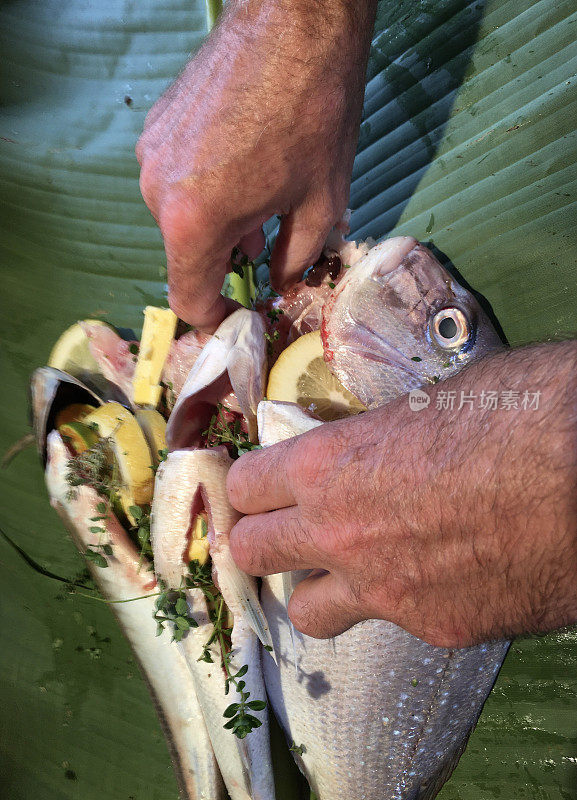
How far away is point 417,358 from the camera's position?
2137 millimetres

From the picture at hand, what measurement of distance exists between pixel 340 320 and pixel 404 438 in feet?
3.55

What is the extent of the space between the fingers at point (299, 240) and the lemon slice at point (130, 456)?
0.92 meters

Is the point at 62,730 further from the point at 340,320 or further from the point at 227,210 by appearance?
the point at 227,210

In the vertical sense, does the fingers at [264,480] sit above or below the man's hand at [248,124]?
below

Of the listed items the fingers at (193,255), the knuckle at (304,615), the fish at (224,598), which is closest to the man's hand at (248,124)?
the fingers at (193,255)

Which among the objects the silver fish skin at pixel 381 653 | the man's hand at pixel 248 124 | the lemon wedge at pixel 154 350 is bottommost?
the silver fish skin at pixel 381 653

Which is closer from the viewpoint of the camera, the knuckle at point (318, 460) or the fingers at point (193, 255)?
the knuckle at point (318, 460)

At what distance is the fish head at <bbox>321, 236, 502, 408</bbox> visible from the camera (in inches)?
84.7

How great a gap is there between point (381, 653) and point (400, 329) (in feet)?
4.22

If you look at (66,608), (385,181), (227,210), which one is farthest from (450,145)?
(66,608)

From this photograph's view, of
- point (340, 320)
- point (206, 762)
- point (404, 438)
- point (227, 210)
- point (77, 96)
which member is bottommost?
point (206, 762)

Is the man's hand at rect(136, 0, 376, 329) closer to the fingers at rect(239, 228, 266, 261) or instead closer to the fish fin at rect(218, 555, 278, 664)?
the fingers at rect(239, 228, 266, 261)

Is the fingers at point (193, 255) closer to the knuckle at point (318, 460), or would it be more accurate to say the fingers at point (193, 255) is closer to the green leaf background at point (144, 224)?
the knuckle at point (318, 460)

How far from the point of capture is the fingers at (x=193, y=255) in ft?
5.63
